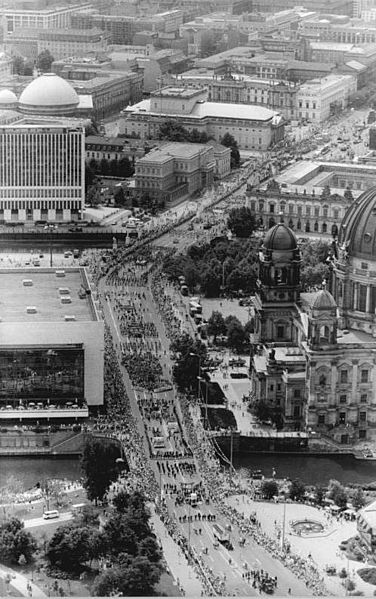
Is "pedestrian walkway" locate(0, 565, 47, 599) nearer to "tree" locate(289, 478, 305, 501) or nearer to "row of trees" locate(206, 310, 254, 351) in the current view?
"tree" locate(289, 478, 305, 501)

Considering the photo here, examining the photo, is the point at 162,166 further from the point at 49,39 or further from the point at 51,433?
the point at 51,433

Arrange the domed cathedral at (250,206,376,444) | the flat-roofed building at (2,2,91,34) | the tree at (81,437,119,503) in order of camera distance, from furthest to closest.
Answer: the flat-roofed building at (2,2,91,34) → the domed cathedral at (250,206,376,444) → the tree at (81,437,119,503)

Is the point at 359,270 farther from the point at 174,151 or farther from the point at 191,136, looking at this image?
the point at 191,136

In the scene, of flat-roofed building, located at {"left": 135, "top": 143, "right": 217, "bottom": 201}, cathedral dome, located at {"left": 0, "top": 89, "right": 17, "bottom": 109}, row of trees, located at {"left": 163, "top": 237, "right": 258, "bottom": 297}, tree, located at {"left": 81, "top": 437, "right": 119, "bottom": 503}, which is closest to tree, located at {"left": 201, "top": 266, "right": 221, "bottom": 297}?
row of trees, located at {"left": 163, "top": 237, "right": 258, "bottom": 297}

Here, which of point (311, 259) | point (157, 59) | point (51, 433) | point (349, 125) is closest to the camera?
point (51, 433)

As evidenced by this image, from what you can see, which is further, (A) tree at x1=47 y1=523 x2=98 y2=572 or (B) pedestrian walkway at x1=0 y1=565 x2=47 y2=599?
(A) tree at x1=47 y1=523 x2=98 y2=572

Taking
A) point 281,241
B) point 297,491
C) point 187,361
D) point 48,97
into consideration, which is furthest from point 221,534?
point 48,97

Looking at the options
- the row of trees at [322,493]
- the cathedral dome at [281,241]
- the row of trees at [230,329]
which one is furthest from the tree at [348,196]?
the row of trees at [322,493]

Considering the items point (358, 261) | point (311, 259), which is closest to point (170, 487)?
point (358, 261)
